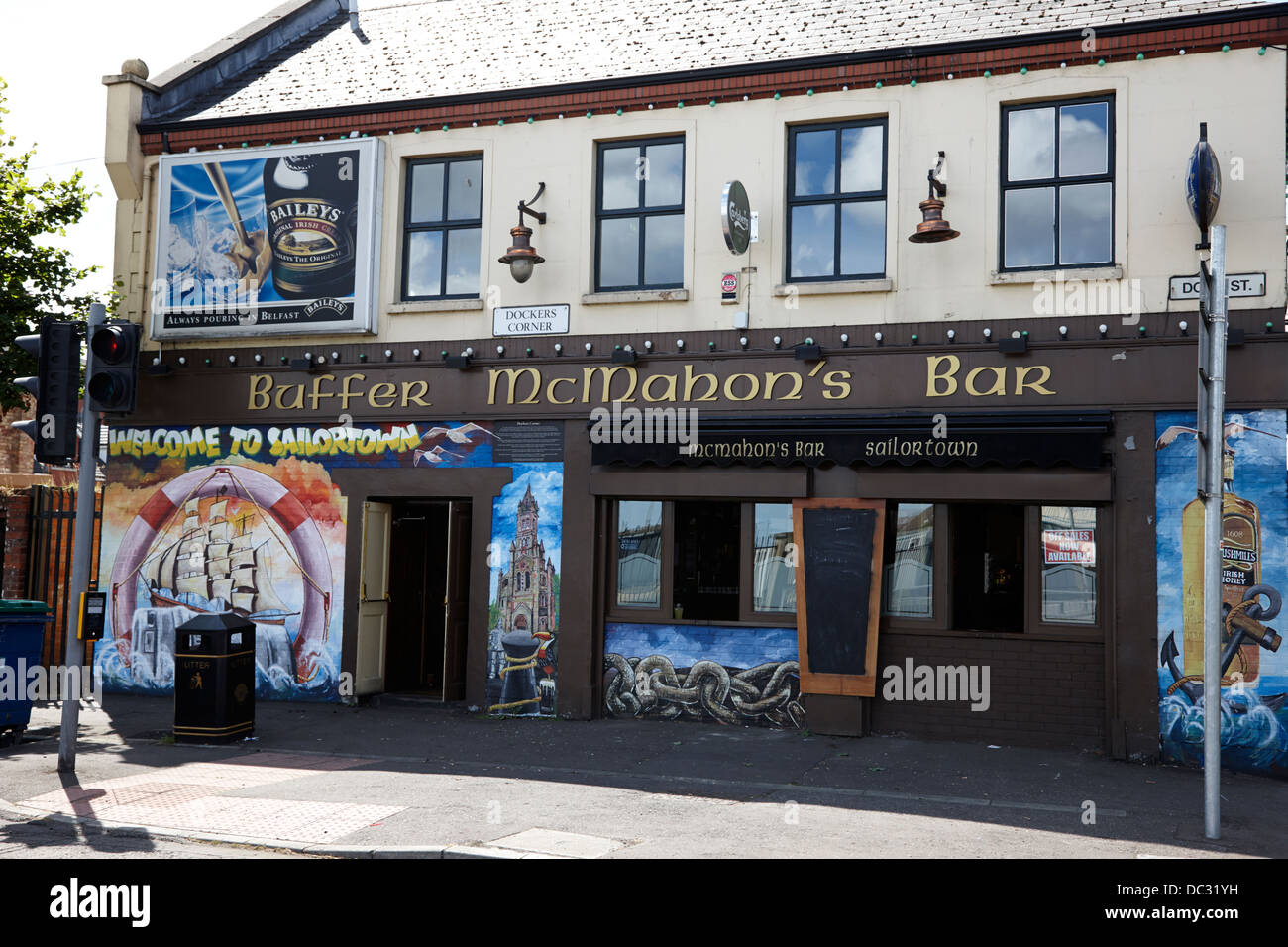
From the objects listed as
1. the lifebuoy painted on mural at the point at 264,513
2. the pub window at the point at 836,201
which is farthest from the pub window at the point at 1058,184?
the lifebuoy painted on mural at the point at 264,513

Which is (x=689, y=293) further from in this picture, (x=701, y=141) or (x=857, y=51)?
(x=857, y=51)

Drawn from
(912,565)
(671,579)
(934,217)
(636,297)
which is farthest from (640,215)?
(912,565)

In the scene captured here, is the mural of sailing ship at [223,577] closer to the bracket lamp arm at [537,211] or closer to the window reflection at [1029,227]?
the bracket lamp arm at [537,211]

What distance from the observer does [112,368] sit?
10180 millimetres

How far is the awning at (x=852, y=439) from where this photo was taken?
11.2 metres

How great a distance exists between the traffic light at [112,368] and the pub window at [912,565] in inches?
301

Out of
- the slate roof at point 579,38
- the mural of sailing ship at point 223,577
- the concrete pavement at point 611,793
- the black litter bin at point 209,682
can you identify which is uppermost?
the slate roof at point 579,38

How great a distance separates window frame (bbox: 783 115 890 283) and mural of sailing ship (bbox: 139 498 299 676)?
7355mm

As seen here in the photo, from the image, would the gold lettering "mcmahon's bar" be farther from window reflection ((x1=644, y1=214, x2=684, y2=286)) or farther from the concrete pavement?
the concrete pavement

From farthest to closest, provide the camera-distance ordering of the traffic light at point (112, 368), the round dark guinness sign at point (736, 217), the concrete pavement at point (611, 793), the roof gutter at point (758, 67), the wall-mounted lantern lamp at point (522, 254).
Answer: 1. the wall-mounted lantern lamp at point (522, 254)
2. the round dark guinness sign at point (736, 217)
3. the roof gutter at point (758, 67)
4. the traffic light at point (112, 368)
5. the concrete pavement at point (611, 793)

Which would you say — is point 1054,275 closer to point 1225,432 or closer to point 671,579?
point 1225,432

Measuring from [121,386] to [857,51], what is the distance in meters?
8.21
